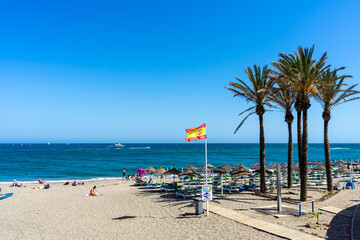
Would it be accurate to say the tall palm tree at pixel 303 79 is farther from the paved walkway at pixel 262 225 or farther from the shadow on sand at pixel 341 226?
the paved walkway at pixel 262 225

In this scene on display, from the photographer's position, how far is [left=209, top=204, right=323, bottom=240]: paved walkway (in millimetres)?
9602

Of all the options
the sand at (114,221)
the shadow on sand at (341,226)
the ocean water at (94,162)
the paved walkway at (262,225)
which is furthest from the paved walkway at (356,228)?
the ocean water at (94,162)

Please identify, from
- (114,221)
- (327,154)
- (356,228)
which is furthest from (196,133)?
(327,154)

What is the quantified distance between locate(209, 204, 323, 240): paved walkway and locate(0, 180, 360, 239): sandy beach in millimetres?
402

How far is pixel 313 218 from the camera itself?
39.5 ft

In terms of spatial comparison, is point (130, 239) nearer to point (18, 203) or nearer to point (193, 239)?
point (193, 239)

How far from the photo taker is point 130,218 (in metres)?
13.5

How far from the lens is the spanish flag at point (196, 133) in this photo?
1434cm

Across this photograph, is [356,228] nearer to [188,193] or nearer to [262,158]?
[262,158]

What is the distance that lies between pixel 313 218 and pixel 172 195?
10925mm

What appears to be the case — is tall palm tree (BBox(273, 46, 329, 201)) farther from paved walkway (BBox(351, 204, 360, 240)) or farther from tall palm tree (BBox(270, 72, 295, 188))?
paved walkway (BBox(351, 204, 360, 240))

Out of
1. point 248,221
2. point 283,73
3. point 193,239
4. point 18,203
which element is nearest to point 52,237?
point 193,239

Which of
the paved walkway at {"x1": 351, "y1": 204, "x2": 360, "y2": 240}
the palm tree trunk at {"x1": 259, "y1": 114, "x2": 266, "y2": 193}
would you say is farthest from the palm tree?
the paved walkway at {"x1": 351, "y1": 204, "x2": 360, "y2": 240}

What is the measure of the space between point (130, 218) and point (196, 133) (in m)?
6.04
